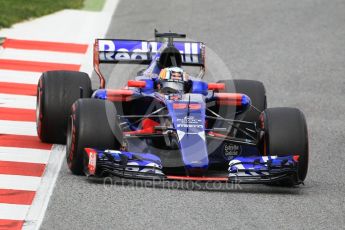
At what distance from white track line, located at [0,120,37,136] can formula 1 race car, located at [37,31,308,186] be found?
0.70 metres

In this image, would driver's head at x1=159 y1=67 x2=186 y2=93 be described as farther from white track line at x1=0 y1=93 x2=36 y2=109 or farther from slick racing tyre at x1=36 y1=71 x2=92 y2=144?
white track line at x1=0 y1=93 x2=36 y2=109

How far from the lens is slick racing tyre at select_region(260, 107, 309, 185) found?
39.0ft

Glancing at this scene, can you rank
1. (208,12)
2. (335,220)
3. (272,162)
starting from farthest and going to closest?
(208,12) → (272,162) → (335,220)

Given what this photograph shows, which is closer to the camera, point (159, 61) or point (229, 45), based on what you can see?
point (159, 61)

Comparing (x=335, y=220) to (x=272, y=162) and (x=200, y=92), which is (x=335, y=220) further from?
(x=200, y=92)

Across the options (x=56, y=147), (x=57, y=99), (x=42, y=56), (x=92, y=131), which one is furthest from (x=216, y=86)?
(x=42, y=56)

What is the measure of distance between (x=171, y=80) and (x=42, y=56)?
6.21 m

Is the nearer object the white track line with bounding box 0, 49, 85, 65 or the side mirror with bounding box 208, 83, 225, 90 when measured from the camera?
the side mirror with bounding box 208, 83, 225, 90

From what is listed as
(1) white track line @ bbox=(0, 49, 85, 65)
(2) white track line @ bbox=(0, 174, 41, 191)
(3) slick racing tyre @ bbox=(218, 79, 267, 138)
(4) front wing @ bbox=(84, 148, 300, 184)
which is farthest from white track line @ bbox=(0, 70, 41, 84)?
(4) front wing @ bbox=(84, 148, 300, 184)

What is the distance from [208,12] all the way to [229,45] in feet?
7.24

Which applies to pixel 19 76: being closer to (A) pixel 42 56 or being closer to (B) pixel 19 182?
(A) pixel 42 56

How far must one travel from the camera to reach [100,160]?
11.3 metres

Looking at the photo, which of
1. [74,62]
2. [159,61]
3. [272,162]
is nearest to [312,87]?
[74,62]

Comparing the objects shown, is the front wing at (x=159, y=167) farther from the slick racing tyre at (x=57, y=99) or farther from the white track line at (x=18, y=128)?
the white track line at (x=18, y=128)
